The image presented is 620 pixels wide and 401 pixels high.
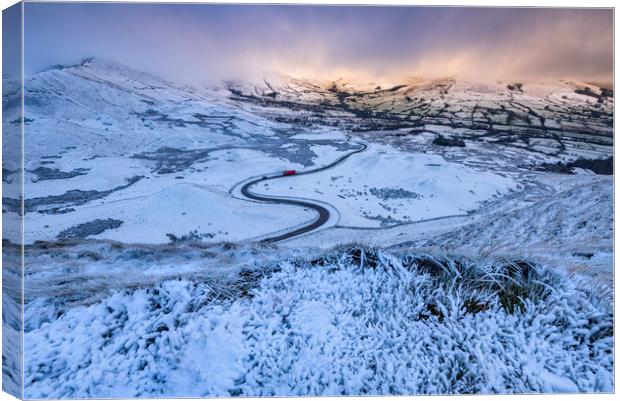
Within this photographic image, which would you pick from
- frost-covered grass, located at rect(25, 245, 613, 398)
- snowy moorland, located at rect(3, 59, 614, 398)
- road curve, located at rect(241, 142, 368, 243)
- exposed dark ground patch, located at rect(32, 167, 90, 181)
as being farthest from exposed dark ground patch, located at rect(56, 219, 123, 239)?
road curve, located at rect(241, 142, 368, 243)

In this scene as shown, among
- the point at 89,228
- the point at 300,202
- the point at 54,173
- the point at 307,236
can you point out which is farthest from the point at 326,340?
the point at 54,173

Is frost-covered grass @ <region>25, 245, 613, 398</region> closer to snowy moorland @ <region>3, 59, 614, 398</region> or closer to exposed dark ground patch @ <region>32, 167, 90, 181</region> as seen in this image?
snowy moorland @ <region>3, 59, 614, 398</region>

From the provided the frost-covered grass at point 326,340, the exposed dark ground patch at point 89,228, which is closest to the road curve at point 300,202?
the frost-covered grass at point 326,340

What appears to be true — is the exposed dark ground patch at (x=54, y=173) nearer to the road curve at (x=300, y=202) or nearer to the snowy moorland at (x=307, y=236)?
the snowy moorland at (x=307, y=236)

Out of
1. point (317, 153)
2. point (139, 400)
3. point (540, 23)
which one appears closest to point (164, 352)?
point (139, 400)

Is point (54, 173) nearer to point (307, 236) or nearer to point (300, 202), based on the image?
point (300, 202)

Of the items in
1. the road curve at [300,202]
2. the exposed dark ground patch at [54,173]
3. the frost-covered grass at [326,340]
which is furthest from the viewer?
the road curve at [300,202]
